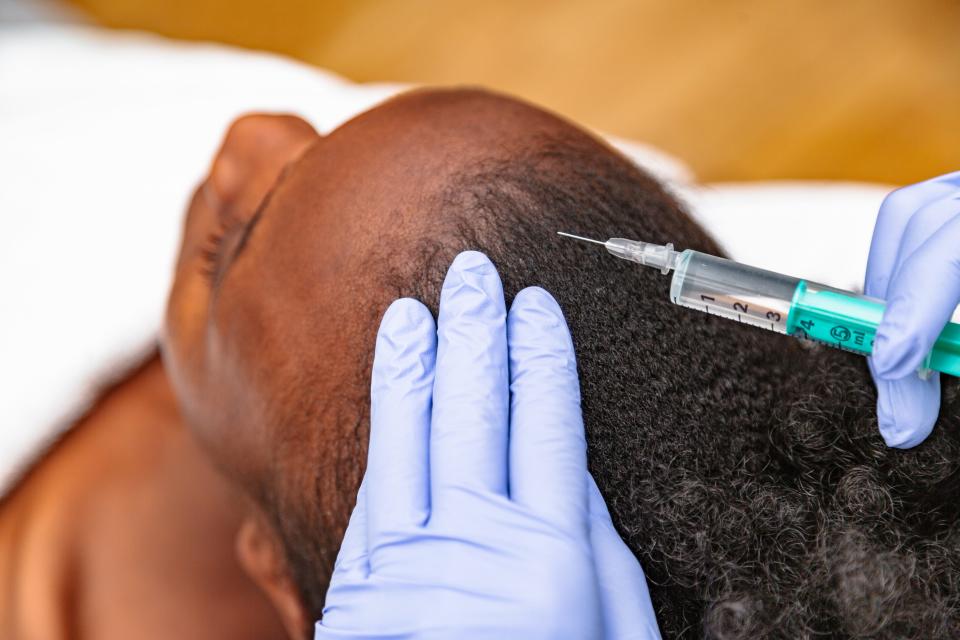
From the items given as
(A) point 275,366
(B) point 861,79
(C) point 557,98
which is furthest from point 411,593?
(B) point 861,79

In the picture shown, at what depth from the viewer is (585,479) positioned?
2.29ft

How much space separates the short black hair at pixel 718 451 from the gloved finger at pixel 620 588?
0.03 meters

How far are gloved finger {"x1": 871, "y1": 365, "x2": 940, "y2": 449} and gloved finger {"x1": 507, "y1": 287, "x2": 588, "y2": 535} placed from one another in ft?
0.94

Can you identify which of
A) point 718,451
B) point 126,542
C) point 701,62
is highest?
point 701,62

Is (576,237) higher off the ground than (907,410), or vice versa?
(576,237)

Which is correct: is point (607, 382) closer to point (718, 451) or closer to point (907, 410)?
point (718, 451)

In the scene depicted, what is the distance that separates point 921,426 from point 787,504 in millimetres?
144

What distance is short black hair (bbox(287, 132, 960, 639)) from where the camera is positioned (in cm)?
68

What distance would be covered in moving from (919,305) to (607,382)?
282 mm

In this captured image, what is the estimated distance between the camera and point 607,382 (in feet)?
2.38

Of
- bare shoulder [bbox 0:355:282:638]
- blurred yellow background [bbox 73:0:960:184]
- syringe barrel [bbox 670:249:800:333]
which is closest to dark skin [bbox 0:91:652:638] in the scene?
bare shoulder [bbox 0:355:282:638]

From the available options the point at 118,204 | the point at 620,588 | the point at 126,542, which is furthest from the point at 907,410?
the point at 118,204

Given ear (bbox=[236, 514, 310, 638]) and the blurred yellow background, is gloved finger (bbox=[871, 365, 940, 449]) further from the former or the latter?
the blurred yellow background

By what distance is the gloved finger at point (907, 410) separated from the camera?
0.72 m
